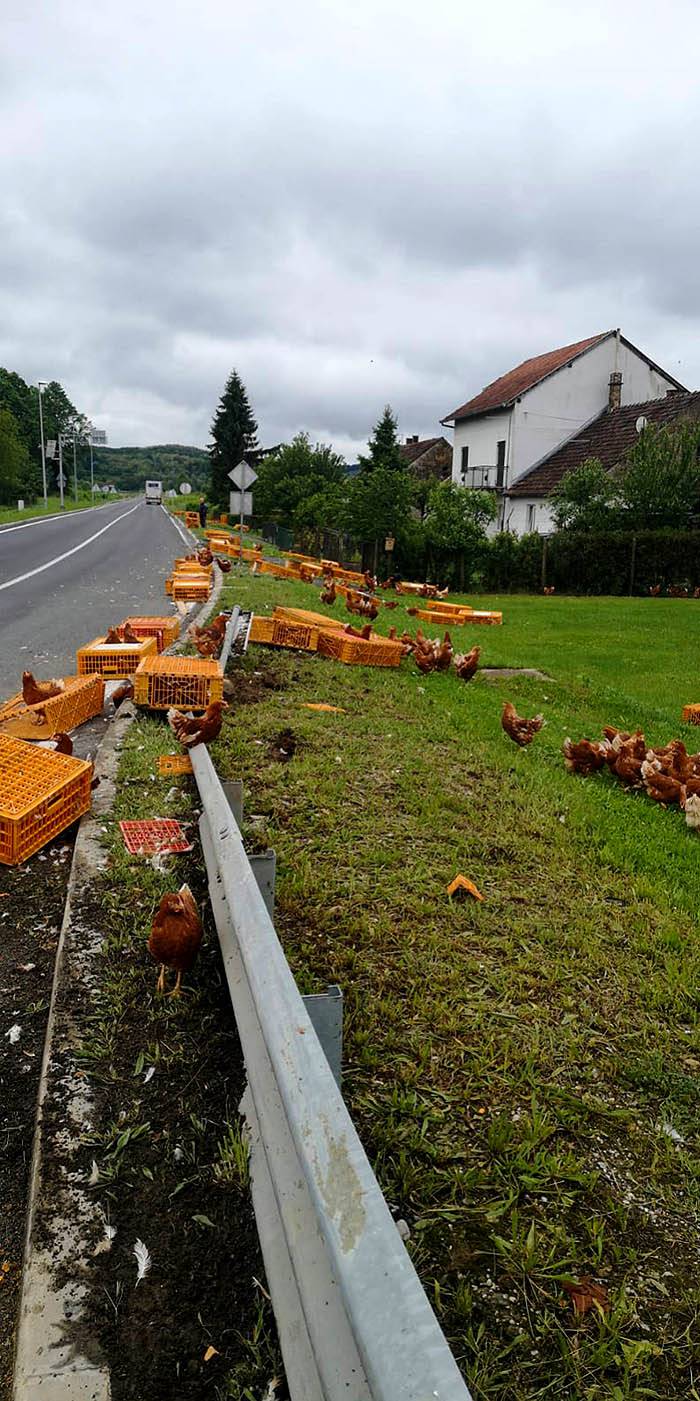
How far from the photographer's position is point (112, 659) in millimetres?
7031

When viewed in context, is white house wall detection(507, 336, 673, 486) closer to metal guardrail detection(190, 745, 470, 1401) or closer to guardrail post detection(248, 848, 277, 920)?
guardrail post detection(248, 848, 277, 920)

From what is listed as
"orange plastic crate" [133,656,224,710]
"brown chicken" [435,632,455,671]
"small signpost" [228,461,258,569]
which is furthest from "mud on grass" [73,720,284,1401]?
"small signpost" [228,461,258,569]

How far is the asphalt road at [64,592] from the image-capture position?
9000mm

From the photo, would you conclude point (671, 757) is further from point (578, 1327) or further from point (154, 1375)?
point (154, 1375)

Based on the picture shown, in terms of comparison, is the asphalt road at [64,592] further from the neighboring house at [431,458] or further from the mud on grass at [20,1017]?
the neighboring house at [431,458]

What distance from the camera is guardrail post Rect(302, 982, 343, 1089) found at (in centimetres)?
198

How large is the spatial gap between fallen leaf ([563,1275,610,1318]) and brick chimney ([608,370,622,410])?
41836 mm

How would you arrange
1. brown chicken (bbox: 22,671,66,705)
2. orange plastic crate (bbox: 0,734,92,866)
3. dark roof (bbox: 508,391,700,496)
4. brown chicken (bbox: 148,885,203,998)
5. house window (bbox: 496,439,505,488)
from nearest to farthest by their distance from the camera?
brown chicken (bbox: 148,885,203,998) < orange plastic crate (bbox: 0,734,92,866) < brown chicken (bbox: 22,671,66,705) < dark roof (bbox: 508,391,700,496) < house window (bbox: 496,439,505,488)

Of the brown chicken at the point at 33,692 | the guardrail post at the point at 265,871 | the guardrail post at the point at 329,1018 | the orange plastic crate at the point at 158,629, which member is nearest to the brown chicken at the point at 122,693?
the brown chicken at the point at 33,692

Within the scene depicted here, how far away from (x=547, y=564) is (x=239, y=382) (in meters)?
54.1

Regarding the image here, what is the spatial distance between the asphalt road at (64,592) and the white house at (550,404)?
16862 mm

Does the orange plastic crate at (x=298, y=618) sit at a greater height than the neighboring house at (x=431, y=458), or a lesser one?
lesser

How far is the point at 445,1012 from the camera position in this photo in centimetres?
278

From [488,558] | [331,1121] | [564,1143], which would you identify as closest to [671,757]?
[564,1143]
